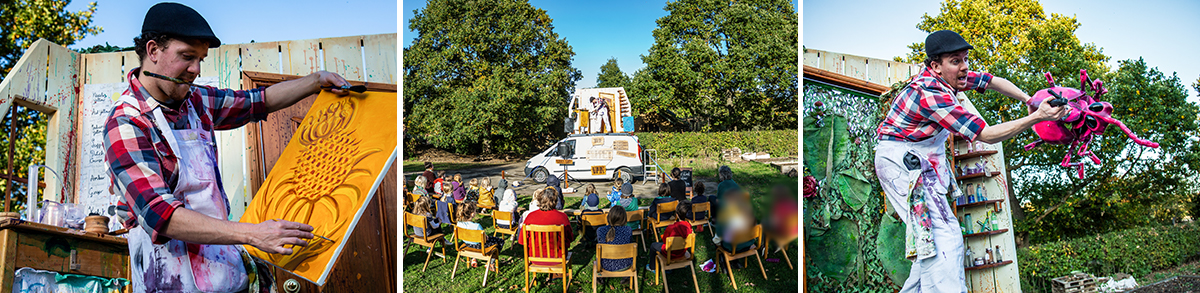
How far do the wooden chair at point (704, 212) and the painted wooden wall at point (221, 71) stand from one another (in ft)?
6.93

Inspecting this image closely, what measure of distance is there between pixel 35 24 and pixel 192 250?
12.5ft

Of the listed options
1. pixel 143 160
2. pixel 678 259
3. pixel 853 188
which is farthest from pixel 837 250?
pixel 143 160

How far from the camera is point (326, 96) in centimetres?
246

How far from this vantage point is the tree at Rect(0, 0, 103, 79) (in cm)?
395

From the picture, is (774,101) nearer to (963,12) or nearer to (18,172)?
(963,12)

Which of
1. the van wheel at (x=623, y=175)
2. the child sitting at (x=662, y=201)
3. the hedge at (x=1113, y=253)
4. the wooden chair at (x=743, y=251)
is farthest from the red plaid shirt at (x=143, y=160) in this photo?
Answer: the hedge at (x=1113, y=253)

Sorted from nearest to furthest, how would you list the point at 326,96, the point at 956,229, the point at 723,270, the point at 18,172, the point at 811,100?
the point at 326,96, the point at 956,229, the point at 811,100, the point at 723,270, the point at 18,172

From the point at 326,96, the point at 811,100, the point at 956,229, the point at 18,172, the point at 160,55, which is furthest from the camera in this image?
the point at 18,172

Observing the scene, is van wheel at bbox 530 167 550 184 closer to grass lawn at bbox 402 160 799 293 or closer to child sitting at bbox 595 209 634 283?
grass lawn at bbox 402 160 799 293

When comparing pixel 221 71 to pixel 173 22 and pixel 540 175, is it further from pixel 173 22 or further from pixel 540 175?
pixel 540 175

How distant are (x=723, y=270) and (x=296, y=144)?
2.63 meters

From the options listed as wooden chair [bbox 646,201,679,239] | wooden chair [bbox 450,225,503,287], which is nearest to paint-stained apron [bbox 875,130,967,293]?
wooden chair [bbox 646,201,679,239]

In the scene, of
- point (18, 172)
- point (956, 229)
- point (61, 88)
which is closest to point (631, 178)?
point (956, 229)

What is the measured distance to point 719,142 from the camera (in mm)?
3709
